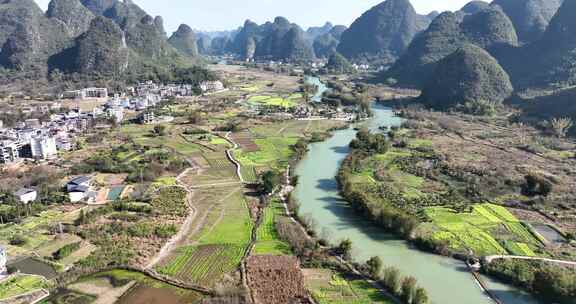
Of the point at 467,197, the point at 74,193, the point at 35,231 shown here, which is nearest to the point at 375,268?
the point at 467,197

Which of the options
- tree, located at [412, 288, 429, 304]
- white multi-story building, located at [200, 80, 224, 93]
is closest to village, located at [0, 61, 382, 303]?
white multi-story building, located at [200, 80, 224, 93]

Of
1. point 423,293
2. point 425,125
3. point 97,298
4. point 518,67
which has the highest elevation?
point 518,67

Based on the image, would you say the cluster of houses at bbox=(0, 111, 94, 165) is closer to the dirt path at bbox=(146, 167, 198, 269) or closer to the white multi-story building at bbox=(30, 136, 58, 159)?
the white multi-story building at bbox=(30, 136, 58, 159)

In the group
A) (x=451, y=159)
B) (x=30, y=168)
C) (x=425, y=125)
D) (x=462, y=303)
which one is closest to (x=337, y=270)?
(x=462, y=303)

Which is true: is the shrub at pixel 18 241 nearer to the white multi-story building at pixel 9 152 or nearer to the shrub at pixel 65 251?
the shrub at pixel 65 251

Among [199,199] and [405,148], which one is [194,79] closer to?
[405,148]

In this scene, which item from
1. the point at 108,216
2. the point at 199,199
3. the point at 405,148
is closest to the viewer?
the point at 108,216
